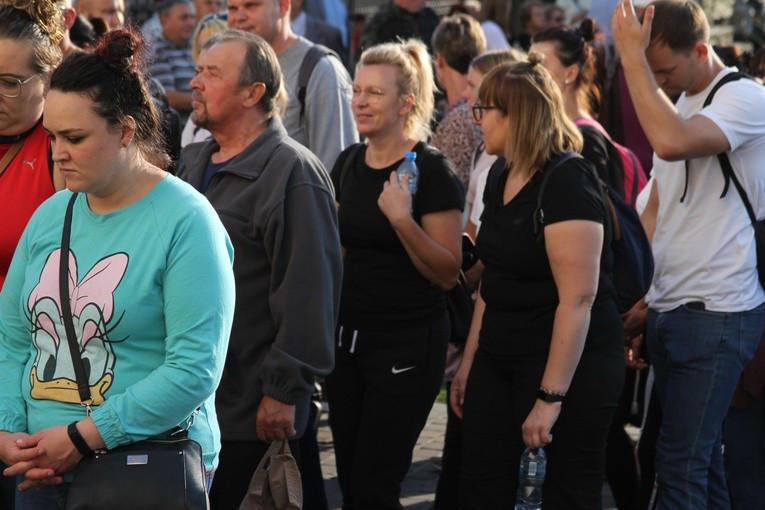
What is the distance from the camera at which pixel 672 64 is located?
14.1 ft

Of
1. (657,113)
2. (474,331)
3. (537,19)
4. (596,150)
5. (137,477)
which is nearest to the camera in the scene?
(137,477)

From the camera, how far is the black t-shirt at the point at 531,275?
3969 millimetres

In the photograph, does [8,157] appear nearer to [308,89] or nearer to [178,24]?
[308,89]

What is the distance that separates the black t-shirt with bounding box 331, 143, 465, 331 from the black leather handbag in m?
1.94

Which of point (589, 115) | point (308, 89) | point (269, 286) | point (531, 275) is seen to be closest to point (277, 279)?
point (269, 286)

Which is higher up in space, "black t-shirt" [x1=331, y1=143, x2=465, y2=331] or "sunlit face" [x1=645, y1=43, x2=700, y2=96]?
"sunlit face" [x1=645, y1=43, x2=700, y2=96]

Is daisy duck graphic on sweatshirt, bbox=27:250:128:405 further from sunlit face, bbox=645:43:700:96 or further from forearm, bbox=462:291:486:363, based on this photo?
sunlit face, bbox=645:43:700:96

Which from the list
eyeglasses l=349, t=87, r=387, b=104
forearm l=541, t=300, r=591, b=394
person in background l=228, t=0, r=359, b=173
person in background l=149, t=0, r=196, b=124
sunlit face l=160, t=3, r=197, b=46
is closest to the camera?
forearm l=541, t=300, r=591, b=394

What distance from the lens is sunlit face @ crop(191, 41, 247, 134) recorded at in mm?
4047

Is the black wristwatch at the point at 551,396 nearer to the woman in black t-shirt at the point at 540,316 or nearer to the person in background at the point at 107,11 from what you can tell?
the woman in black t-shirt at the point at 540,316

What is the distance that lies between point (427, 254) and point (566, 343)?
881 millimetres

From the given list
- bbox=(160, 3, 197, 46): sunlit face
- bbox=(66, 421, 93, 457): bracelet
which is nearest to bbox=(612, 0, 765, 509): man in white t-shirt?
bbox=(66, 421, 93, 457): bracelet

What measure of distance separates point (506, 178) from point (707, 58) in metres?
0.89

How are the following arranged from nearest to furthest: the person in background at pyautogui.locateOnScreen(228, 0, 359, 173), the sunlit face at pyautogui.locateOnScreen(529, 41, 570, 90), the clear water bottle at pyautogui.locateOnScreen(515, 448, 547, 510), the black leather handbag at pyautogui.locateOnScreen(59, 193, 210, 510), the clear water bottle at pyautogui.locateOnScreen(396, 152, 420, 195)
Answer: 1. the black leather handbag at pyautogui.locateOnScreen(59, 193, 210, 510)
2. the clear water bottle at pyautogui.locateOnScreen(515, 448, 547, 510)
3. the clear water bottle at pyautogui.locateOnScreen(396, 152, 420, 195)
4. the sunlit face at pyautogui.locateOnScreen(529, 41, 570, 90)
5. the person in background at pyautogui.locateOnScreen(228, 0, 359, 173)
